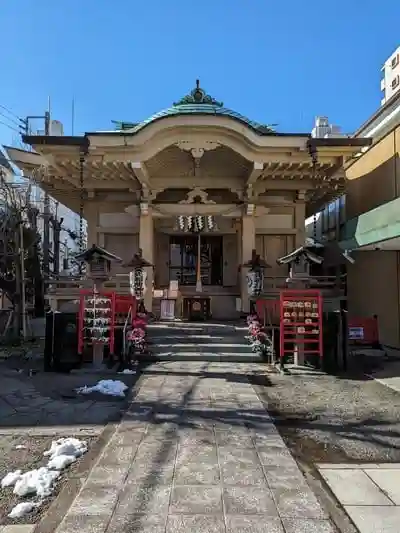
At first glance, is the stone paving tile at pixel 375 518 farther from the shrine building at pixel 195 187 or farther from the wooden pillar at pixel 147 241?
the wooden pillar at pixel 147 241

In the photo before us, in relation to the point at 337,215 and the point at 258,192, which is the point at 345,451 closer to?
the point at 258,192

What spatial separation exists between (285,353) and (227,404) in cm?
365

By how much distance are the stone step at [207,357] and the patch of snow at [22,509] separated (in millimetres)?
6530

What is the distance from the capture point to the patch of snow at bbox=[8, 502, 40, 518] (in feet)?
11.4

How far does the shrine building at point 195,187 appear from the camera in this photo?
12.9m

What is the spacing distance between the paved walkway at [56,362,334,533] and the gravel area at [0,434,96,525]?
26 centimetres

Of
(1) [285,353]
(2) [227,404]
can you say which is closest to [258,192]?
(1) [285,353]

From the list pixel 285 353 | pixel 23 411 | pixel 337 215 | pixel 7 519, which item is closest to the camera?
pixel 7 519

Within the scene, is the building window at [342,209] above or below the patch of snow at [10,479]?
above

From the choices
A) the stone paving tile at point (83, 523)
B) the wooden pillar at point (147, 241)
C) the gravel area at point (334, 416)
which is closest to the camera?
the stone paving tile at point (83, 523)

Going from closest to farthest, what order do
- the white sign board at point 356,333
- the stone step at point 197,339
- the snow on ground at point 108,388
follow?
1. the snow on ground at point 108,388
2. the stone step at point 197,339
3. the white sign board at point 356,333

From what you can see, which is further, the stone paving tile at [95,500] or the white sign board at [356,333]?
the white sign board at [356,333]

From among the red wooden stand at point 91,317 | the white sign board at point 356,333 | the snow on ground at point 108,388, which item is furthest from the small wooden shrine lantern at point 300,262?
the snow on ground at point 108,388

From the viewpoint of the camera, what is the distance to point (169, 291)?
14.8m
